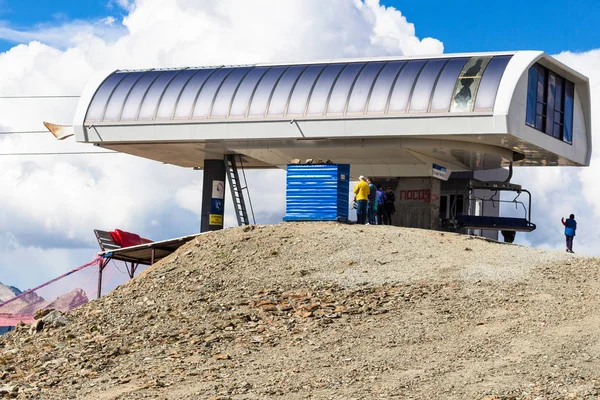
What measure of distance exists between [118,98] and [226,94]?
488 cm

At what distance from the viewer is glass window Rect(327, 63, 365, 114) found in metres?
35.7

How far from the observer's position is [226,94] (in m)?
Answer: 37.8

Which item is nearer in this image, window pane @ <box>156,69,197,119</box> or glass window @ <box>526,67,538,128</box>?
glass window @ <box>526,67,538,128</box>

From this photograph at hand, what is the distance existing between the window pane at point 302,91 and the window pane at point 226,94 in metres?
2.60

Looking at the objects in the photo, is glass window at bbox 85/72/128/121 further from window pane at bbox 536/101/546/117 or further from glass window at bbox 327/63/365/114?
window pane at bbox 536/101/546/117

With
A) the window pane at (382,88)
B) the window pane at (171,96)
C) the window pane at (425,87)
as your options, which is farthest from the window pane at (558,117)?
the window pane at (171,96)

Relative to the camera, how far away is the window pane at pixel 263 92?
121ft

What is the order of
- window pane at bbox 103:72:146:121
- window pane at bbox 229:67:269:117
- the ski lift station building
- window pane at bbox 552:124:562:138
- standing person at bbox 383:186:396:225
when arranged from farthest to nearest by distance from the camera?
1. window pane at bbox 103:72:146:121
2. window pane at bbox 552:124:562:138
3. window pane at bbox 229:67:269:117
4. standing person at bbox 383:186:396:225
5. the ski lift station building

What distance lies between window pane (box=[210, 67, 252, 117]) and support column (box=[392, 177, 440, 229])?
7681mm

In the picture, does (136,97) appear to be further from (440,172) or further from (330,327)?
(330,327)

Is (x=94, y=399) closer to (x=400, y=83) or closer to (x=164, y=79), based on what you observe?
(x=400, y=83)

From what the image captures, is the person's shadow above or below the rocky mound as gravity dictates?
above

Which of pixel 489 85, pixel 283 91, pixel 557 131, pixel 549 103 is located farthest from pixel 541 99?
pixel 283 91

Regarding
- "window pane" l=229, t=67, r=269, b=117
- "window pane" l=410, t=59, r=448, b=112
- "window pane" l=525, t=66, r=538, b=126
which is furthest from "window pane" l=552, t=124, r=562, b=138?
"window pane" l=229, t=67, r=269, b=117
